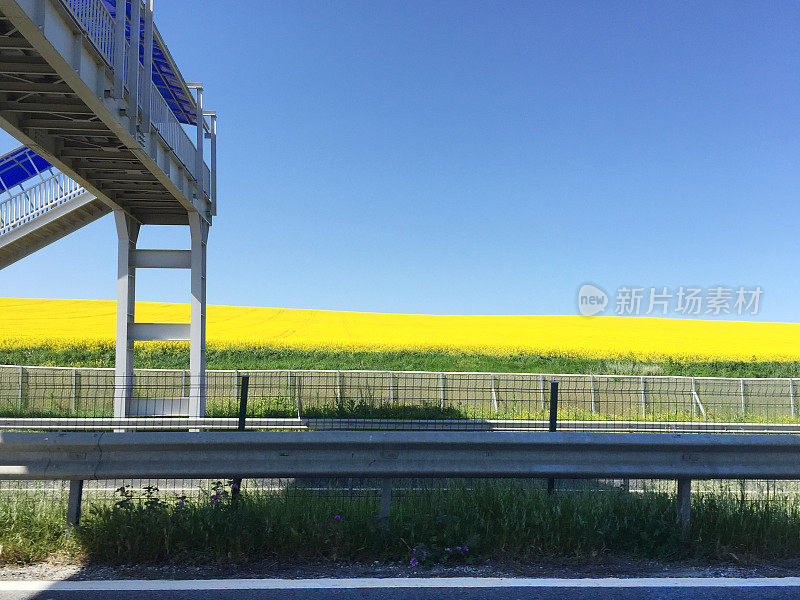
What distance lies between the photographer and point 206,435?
5496 millimetres

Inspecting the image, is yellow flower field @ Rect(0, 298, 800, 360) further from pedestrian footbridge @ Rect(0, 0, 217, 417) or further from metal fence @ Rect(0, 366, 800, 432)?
pedestrian footbridge @ Rect(0, 0, 217, 417)

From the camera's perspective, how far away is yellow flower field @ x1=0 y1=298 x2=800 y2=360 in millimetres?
36531

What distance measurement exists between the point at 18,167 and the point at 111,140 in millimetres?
5496

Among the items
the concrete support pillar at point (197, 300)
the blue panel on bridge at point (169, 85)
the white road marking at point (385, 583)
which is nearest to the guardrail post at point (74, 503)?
the white road marking at point (385, 583)

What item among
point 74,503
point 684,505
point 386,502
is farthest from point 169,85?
point 684,505

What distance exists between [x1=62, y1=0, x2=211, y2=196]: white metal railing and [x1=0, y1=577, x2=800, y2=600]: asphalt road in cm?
769

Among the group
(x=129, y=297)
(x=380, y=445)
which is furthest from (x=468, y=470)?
(x=129, y=297)

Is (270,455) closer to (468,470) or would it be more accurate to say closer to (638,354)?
(468,470)

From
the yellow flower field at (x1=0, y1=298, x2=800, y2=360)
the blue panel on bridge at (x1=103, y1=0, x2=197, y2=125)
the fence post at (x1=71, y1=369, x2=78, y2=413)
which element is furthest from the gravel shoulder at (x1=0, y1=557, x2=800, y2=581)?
the yellow flower field at (x1=0, y1=298, x2=800, y2=360)

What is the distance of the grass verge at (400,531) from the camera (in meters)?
5.14

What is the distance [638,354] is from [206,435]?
111ft

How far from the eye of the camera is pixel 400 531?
5.37 meters

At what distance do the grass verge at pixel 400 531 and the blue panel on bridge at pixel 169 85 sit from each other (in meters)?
11.9

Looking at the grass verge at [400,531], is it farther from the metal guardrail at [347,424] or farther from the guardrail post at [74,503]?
the metal guardrail at [347,424]
